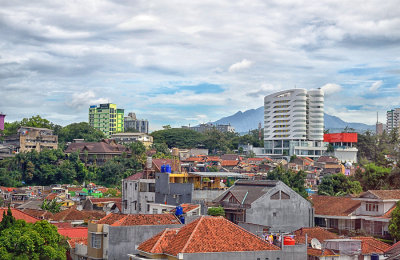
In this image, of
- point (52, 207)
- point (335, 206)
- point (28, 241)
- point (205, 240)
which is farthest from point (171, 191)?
point (52, 207)

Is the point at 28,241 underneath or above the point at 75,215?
above

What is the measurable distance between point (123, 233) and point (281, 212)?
13.7 metres

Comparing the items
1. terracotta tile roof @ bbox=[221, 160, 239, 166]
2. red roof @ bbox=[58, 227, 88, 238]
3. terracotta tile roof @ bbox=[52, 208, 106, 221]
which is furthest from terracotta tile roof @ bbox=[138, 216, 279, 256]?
terracotta tile roof @ bbox=[221, 160, 239, 166]

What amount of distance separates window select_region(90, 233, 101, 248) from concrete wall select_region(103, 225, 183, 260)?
94 centimetres

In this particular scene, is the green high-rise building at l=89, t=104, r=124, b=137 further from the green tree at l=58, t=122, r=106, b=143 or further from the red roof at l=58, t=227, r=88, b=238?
the red roof at l=58, t=227, r=88, b=238

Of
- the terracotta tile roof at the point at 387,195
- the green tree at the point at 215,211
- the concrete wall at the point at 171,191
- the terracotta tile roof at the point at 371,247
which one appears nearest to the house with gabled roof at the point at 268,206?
the green tree at the point at 215,211

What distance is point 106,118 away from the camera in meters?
186

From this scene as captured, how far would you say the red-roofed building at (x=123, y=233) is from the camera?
27.5 metres

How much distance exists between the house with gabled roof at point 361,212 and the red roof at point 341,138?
251ft

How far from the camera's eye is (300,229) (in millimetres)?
37312

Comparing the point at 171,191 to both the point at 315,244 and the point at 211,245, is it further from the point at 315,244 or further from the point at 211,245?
the point at 211,245

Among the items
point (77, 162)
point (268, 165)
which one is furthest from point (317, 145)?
point (77, 162)

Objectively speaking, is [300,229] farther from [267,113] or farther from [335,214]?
[267,113]

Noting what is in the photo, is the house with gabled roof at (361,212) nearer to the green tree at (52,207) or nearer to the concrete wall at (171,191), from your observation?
the concrete wall at (171,191)
